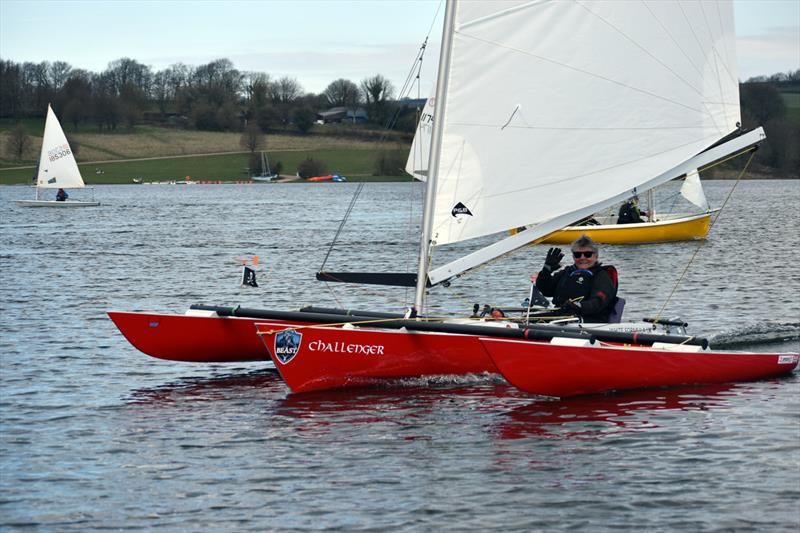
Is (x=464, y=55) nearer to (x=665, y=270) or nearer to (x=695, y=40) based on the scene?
(x=695, y=40)

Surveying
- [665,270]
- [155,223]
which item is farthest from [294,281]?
[155,223]

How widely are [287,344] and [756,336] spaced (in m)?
7.75

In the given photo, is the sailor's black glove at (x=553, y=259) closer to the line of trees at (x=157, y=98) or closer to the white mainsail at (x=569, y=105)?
the white mainsail at (x=569, y=105)

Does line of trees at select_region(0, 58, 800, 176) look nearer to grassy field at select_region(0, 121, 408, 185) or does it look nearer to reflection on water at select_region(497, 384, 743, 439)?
grassy field at select_region(0, 121, 408, 185)

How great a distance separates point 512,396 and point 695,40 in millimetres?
4576

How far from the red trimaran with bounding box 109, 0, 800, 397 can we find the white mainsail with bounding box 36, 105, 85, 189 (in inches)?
2095

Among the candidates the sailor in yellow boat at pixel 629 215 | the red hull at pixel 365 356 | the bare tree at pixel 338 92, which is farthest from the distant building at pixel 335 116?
the red hull at pixel 365 356

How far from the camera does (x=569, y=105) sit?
547 inches

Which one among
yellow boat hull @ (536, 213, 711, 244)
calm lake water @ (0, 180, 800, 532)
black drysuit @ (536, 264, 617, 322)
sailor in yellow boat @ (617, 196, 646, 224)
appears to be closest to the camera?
calm lake water @ (0, 180, 800, 532)


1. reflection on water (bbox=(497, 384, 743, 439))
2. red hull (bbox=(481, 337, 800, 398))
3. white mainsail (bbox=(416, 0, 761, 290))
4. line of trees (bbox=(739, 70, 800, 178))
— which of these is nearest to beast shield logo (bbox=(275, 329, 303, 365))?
white mainsail (bbox=(416, 0, 761, 290))

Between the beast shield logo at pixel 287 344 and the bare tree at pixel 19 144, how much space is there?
12708 centimetres

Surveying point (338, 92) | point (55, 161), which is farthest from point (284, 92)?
point (55, 161)

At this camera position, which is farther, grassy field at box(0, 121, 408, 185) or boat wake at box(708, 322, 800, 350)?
grassy field at box(0, 121, 408, 185)

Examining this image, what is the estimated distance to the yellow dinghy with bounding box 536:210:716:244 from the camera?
37.0 m
